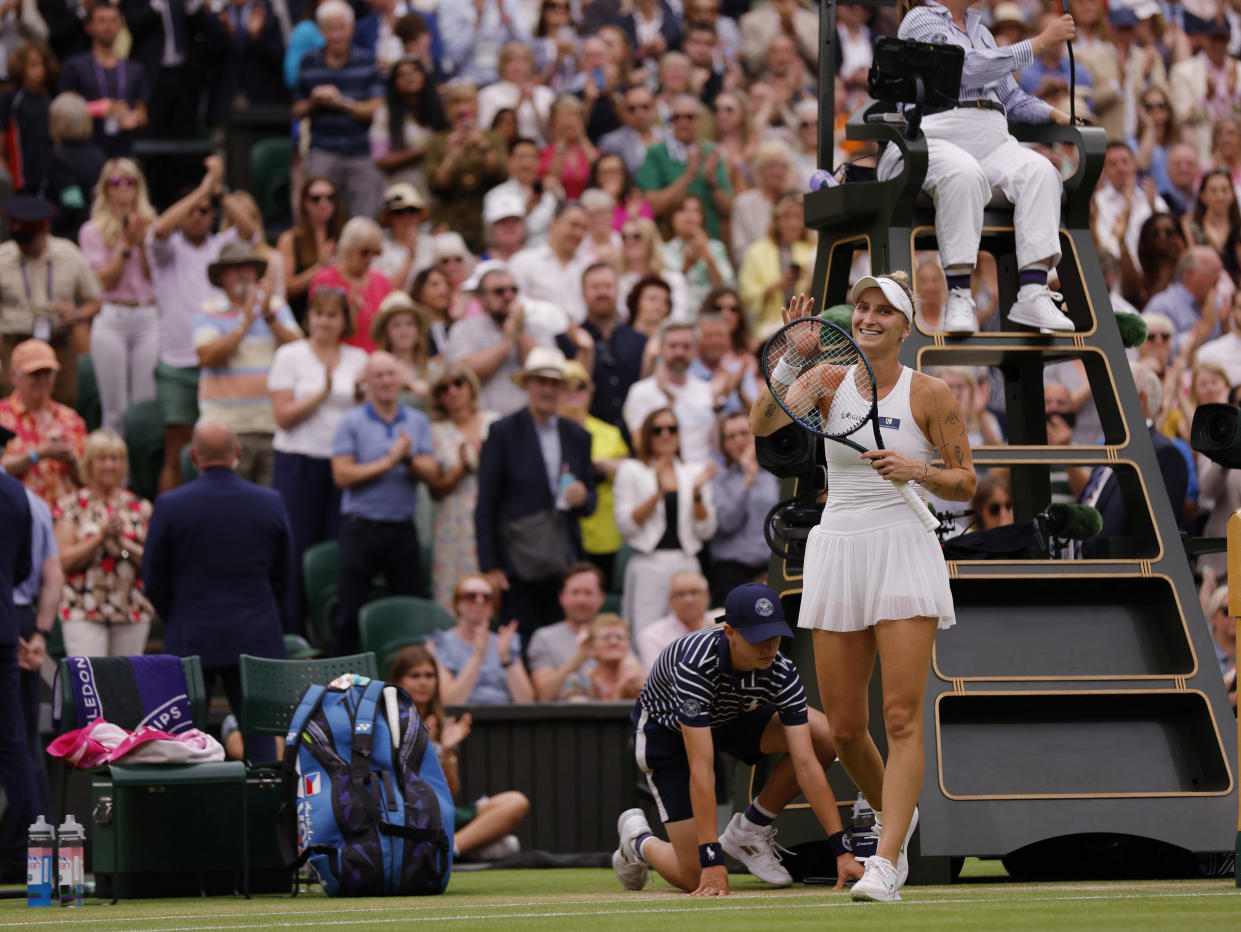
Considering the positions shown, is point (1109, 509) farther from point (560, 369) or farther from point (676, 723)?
point (560, 369)

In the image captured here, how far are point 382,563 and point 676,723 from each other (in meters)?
4.62

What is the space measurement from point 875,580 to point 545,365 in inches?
237

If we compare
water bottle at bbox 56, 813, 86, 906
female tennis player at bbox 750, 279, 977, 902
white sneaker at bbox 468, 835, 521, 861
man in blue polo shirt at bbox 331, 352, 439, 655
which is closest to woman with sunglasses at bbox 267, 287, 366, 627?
man in blue polo shirt at bbox 331, 352, 439, 655

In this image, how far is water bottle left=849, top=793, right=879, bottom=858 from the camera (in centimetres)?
802

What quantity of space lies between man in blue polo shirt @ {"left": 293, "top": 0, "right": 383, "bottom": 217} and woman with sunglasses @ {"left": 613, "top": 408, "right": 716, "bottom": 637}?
3.88m

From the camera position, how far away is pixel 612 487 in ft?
44.0

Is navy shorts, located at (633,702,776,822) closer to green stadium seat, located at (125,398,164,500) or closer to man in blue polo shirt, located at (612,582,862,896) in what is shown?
man in blue polo shirt, located at (612,582,862,896)

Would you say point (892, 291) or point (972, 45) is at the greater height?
point (972, 45)

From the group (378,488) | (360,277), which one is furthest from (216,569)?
(360,277)

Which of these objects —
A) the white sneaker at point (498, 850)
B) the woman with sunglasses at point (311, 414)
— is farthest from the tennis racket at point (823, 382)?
the woman with sunglasses at point (311, 414)

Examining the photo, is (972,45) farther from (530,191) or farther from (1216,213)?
(1216,213)

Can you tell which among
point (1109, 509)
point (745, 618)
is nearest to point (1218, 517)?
point (1109, 509)

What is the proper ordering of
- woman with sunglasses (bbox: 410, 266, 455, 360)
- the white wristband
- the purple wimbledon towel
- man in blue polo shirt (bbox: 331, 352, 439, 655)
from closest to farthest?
1. the white wristband
2. the purple wimbledon towel
3. man in blue polo shirt (bbox: 331, 352, 439, 655)
4. woman with sunglasses (bbox: 410, 266, 455, 360)

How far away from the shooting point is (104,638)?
11.7 meters
